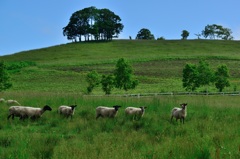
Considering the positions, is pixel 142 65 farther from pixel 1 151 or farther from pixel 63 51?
pixel 1 151

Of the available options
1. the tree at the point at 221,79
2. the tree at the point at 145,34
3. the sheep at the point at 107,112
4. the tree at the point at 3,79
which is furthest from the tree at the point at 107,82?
the tree at the point at 145,34

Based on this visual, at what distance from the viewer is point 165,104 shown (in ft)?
59.2

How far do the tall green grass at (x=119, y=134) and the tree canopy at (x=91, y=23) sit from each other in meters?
126

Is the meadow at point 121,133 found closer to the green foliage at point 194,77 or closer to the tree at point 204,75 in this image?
the green foliage at point 194,77

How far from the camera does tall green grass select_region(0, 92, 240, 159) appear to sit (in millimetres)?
7691

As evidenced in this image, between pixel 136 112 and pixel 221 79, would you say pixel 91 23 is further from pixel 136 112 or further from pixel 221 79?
pixel 136 112

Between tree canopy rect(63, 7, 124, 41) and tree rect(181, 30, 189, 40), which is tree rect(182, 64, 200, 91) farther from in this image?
tree rect(181, 30, 189, 40)

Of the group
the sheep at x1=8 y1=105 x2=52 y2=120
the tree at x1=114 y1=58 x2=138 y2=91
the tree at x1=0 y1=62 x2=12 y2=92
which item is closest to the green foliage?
the tree at x1=114 y1=58 x2=138 y2=91

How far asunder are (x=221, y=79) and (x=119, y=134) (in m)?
41.4

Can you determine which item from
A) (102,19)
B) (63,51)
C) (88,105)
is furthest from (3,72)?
(102,19)

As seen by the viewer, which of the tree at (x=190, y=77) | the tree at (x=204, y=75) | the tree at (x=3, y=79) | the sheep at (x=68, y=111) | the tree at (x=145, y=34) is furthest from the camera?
the tree at (x=145, y=34)

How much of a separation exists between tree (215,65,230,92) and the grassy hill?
7.66ft

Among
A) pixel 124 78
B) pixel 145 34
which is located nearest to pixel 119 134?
pixel 124 78

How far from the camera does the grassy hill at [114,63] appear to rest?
54.8 metres
